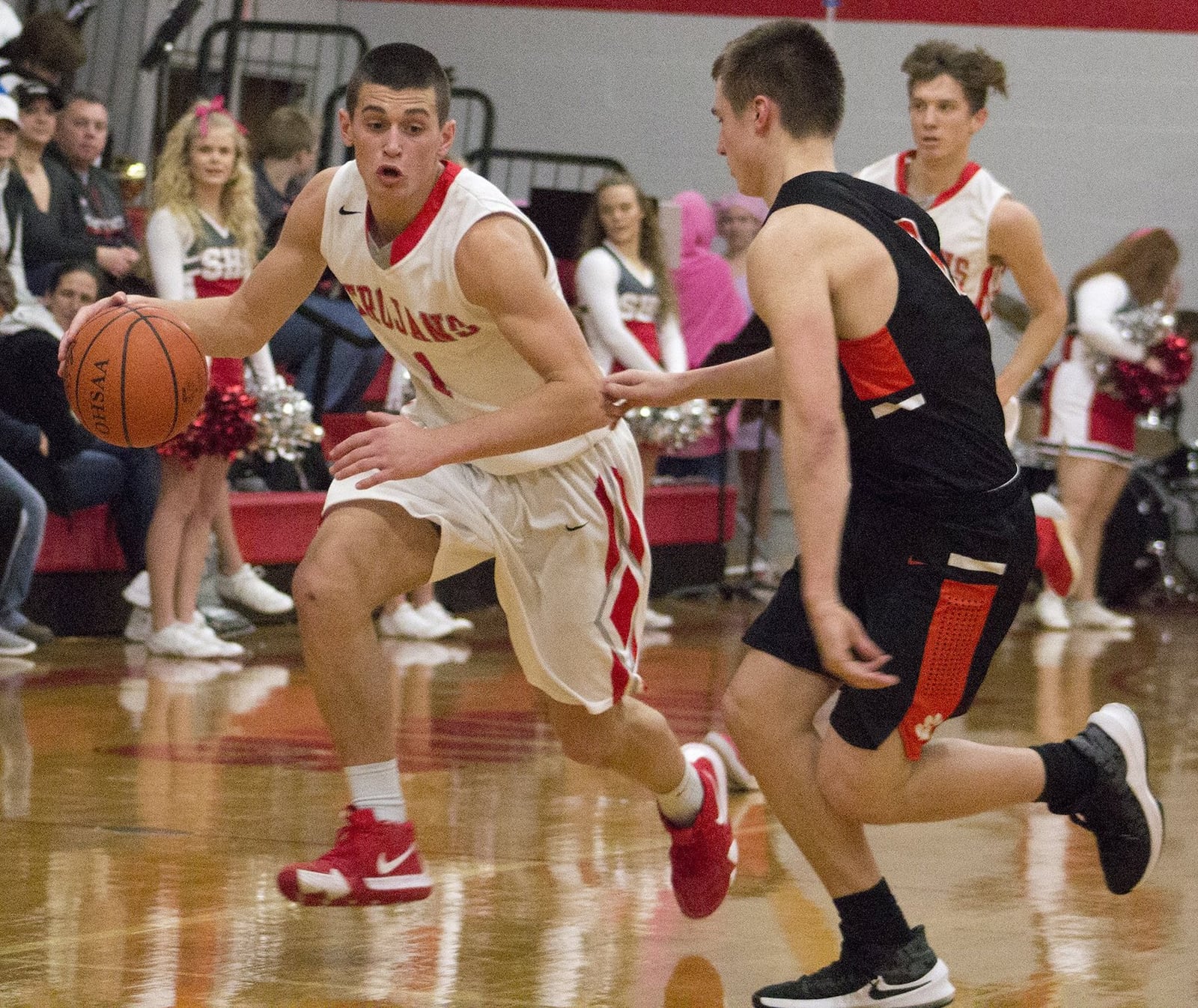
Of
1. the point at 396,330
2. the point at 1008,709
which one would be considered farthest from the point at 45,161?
the point at 396,330

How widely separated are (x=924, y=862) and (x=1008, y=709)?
263 cm

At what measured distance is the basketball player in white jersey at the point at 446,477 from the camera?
3705mm

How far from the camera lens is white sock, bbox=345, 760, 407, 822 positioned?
3719 mm

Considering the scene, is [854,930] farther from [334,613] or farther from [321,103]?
[321,103]

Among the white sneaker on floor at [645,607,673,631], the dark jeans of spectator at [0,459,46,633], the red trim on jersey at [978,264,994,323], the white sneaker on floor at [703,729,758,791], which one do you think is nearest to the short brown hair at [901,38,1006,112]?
the red trim on jersey at [978,264,994,323]

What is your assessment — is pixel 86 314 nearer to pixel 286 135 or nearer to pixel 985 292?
pixel 985 292

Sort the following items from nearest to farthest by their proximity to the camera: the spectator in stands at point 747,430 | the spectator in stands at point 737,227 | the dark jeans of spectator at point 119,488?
the dark jeans of spectator at point 119,488 < the spectator in stands at point 747,430 < the spectator in stands at point 737,227

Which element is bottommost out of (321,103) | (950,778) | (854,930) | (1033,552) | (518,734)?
(518,734)

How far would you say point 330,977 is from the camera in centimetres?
351

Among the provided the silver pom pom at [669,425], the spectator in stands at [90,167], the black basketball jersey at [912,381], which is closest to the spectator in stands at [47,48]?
the spectator in stands at [90,167]

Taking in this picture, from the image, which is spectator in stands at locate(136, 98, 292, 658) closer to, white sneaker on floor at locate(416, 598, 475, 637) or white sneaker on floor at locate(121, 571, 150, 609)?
white sneaker on floor at locate(121, 571, 150, 609)

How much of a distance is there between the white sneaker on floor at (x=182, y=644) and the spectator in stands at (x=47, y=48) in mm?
3339

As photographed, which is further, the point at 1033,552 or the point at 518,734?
the point at 518,734

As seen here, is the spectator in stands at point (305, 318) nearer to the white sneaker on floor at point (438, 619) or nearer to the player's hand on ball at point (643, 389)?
the white sneaker on floor at point (438, 619)
